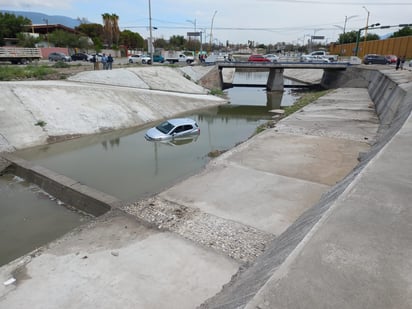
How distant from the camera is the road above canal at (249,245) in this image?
12.0ft

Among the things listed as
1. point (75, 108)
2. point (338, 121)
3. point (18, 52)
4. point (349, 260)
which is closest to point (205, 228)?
point (349, 260)

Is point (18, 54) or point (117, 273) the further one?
point (18, 54)

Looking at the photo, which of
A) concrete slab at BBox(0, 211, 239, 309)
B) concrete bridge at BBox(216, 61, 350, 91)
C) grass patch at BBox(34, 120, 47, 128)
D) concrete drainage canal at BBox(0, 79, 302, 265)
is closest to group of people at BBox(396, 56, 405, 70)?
concrete bridge at BBox(216, 61, 350, 91)

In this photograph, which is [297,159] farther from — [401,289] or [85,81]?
[85,81]

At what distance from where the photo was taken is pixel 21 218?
33.5ft

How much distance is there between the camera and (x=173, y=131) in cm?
1880

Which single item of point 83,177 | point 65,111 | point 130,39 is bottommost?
point 83,177

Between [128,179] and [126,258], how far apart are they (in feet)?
22.5

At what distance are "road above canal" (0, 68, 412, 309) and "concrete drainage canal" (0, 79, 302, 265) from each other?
5.99ft

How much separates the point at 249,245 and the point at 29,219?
8003 mm

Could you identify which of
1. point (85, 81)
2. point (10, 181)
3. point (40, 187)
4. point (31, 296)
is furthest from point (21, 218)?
point (85, 81)

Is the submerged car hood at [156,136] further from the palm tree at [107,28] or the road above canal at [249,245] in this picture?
the palm tree at [107,28]

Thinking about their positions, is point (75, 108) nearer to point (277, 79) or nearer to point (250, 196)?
point (250, 196)

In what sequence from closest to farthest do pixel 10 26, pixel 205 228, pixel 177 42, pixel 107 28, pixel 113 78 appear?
pixel 205 228, pixel 113 78, pixel 10 26, pixel 107 28, pixel 177 42
